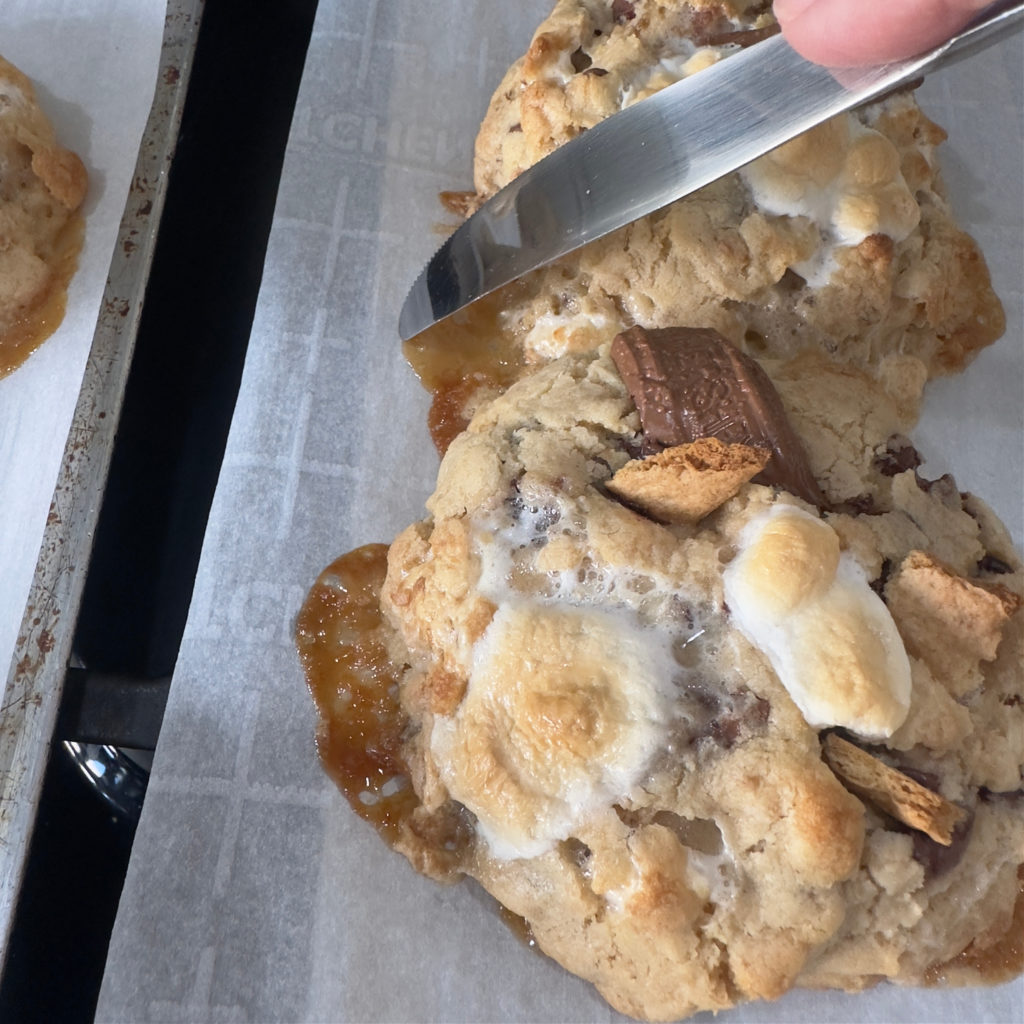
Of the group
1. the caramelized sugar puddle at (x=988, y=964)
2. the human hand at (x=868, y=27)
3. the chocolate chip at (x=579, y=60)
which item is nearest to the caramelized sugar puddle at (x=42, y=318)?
the chocolate chip at (x=579, y=60)

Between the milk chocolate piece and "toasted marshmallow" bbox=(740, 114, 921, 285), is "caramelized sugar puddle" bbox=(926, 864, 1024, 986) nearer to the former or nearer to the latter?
the milk chocolate piece

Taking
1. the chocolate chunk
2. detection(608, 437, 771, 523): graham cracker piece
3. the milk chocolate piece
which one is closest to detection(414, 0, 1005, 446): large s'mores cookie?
the milk chocolate piece

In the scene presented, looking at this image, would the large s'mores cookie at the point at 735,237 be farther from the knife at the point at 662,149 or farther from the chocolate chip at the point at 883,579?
the chocolate chip at the point at 883,579

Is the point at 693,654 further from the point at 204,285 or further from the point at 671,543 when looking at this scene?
the point at 204,285

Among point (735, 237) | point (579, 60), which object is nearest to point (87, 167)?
point (579, 60)

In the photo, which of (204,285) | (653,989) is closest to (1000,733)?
(653,989)

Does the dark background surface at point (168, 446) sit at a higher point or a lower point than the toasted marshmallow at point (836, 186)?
lower

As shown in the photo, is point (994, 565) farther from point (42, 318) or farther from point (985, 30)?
point (42, 318)
